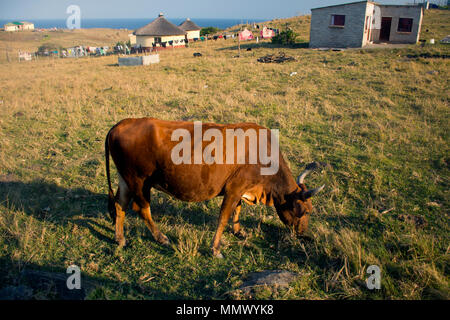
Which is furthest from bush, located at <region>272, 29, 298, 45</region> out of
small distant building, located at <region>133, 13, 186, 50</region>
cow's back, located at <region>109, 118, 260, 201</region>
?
cow's back, located at <region>109, 118, 260, 201</region>

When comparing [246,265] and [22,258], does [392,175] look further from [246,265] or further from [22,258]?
[22,258]

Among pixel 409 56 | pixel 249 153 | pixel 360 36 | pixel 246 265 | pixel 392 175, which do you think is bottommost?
pixel 246 265

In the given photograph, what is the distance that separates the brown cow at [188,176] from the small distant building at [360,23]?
24126mm

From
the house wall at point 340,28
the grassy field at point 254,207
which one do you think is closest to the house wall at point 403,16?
the house wall at point 340,28

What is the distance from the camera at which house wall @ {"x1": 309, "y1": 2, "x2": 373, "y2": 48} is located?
24.3 meters

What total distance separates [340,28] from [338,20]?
83cm

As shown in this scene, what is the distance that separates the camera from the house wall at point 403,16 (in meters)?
25.1

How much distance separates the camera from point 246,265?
161 inches

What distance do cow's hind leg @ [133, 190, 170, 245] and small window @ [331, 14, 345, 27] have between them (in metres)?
26.1

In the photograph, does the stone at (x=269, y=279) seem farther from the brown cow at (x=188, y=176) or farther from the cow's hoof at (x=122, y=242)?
the cow's hoof at (x=122, y=242)

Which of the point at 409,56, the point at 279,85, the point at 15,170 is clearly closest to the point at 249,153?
the point at 15,170

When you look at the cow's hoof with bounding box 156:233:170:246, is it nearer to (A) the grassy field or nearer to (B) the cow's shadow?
(A) the grassy field


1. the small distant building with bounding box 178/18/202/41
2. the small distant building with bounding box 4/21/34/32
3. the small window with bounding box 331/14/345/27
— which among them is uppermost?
the small distant building with bounding box 4/21/34/32
